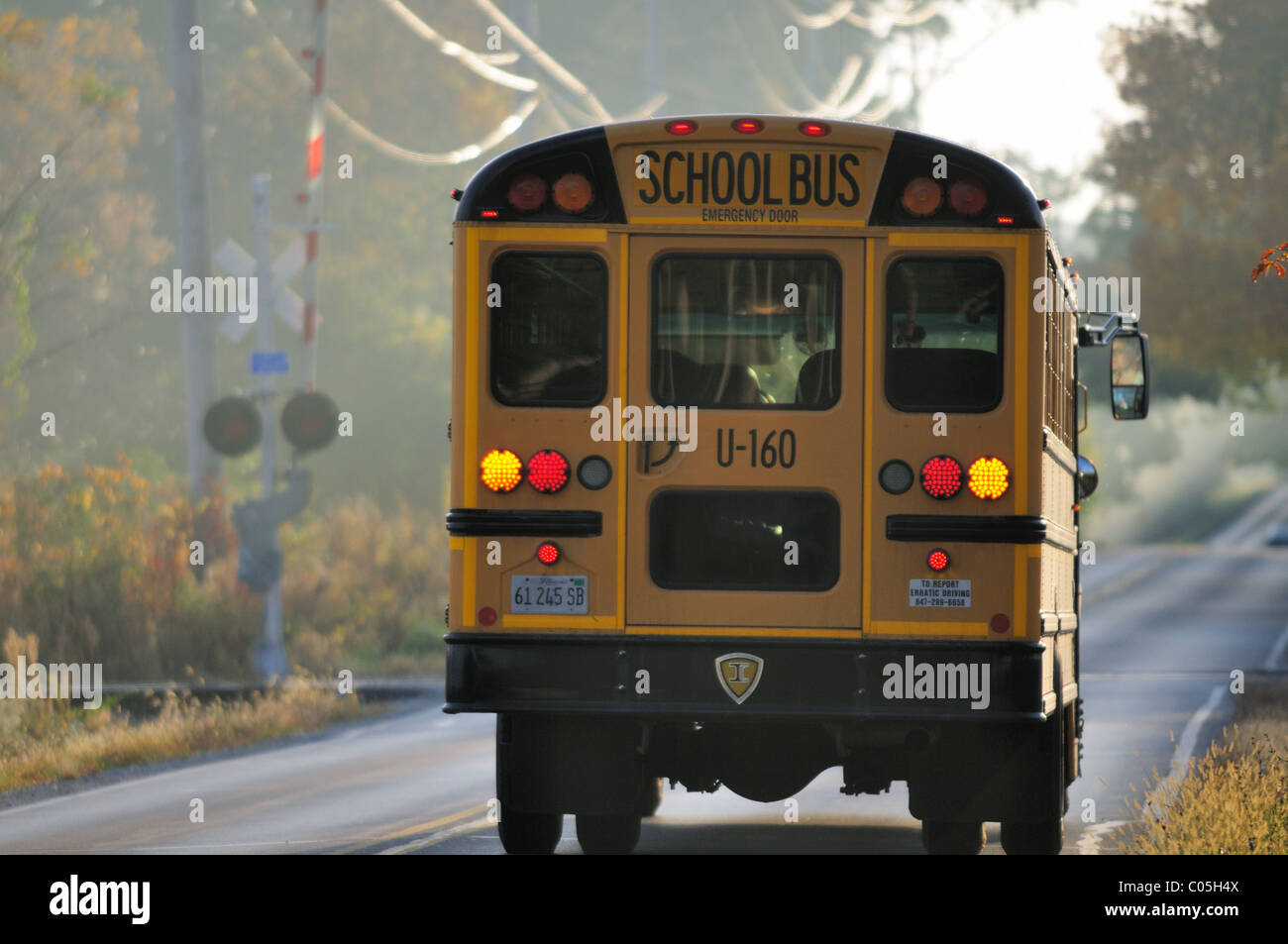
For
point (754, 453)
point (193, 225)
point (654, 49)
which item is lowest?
point (754, 453)

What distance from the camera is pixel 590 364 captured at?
10.0 meters

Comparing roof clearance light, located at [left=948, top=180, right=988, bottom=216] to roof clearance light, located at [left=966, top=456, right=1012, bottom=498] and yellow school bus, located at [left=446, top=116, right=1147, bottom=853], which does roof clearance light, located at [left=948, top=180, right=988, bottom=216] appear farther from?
roof clearance light, located at [left=966, top=456, right=1012, bottom=498]

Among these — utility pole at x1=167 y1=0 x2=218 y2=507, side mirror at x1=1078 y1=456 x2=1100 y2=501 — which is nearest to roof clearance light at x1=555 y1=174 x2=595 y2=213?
side mirror at x1=1078 y1=456 x2=1100 y2=501

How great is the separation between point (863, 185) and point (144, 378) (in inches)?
1333

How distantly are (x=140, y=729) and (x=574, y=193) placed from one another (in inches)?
390

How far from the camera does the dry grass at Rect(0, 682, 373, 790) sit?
17.0 meters

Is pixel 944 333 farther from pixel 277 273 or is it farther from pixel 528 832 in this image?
pixel 277 273

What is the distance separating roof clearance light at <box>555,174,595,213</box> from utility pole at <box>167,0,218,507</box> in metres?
16.5

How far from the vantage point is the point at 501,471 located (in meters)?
9.98

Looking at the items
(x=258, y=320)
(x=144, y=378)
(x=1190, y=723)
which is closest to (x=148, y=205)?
(x=144, y=378)

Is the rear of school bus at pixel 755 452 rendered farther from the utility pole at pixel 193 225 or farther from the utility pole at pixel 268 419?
the utility pole at pixel 193 225

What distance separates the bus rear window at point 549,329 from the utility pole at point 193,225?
16.5 m

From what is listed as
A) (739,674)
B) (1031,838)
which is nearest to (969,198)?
(739,674)
